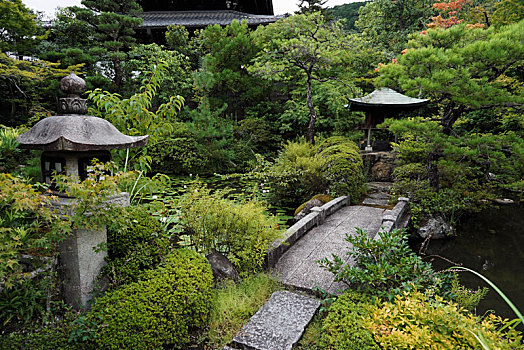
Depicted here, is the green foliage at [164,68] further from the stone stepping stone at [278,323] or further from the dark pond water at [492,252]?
the dark pond water at [492,252]

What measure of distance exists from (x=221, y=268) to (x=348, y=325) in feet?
5.60

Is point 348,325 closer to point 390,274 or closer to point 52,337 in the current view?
point 390,274

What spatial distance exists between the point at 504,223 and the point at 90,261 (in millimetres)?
10078

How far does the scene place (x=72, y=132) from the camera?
278cm

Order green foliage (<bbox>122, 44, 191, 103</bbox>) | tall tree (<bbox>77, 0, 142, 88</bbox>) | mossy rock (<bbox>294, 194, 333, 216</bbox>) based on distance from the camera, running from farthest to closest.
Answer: green foliage (<bbox>122, 44, 191, 103</bbox>) → tall tree (<bbox>77, 0, 142, 88</bbox>) → mossy rock (<bbox>294, 194, 333, 216</bbox>)

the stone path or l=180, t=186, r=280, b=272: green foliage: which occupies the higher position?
l=180, t=186, r=280, b=272: green foliage

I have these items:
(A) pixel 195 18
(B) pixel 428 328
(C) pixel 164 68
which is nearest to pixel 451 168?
(B) pixel 428 328

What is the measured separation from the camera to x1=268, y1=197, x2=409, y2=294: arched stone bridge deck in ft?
13.3

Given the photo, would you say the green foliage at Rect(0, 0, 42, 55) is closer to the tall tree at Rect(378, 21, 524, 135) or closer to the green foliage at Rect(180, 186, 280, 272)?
the green foliage at Rect(180, 186, 280, 272)

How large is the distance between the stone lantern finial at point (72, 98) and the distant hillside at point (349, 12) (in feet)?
97.2

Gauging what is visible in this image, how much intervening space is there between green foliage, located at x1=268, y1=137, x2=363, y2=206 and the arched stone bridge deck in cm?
55

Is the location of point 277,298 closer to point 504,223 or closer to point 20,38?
point 504,223

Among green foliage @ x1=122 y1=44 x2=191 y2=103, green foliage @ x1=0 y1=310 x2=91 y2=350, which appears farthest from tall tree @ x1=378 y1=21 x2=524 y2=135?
green foliage @ x1=122 y1=44 x2=191 y2=103

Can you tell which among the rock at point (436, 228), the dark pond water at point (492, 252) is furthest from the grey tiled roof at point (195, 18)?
the dark pond water at point (492, 252)
